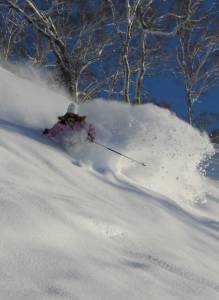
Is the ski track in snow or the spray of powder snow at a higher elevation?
the spray of powder snow

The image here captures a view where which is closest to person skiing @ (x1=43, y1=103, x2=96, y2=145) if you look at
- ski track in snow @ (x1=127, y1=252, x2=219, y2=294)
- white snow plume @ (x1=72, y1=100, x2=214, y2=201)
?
white snow plume @ (x1=72, y1=100, x2=214, y2=201)

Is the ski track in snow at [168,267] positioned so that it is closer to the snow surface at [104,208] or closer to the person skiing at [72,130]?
the snow surface at [104,208]

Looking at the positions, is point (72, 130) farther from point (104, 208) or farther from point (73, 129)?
point (104, 208)

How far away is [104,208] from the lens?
251 cm

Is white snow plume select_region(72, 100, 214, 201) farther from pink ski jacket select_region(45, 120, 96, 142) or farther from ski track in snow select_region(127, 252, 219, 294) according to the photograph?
ski track in snow select_region(127, 252, 219, 294)

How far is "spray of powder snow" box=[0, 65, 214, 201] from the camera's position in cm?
399

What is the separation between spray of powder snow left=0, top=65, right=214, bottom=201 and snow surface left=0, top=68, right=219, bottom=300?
0.01m

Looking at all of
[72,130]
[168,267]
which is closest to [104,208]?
[168,267]

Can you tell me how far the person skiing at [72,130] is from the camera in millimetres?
4047

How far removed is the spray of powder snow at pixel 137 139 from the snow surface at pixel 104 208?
0.01m

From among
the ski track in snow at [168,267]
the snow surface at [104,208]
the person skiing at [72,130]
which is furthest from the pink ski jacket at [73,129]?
the ski track in snow at [168,267]

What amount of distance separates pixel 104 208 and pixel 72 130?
67.7 inches

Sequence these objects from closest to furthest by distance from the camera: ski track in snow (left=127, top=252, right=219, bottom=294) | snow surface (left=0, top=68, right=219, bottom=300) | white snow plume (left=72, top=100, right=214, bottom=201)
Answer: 1. snow surface (left=0, top=68, right=219, bottom=300)
2. ski track in snow (left=127, top=252, right=219, bottom=294)
3. white snow plume (left=72, top=100, right=214, bottom=201)

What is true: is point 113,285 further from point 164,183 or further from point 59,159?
point 164,183
